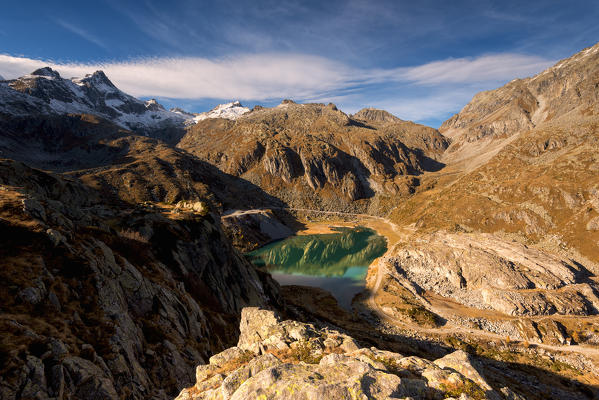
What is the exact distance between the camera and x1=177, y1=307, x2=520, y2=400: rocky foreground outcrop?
27.0 feet

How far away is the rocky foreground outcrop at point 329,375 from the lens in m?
8.23

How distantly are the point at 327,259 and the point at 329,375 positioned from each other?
12114 cm

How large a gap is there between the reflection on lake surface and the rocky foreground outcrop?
69.8 metres

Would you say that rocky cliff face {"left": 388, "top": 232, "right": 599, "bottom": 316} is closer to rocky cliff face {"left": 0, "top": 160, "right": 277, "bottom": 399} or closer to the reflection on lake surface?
the reflection on lake surface

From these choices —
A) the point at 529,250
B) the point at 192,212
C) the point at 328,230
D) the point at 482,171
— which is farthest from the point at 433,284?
the point at 482,171

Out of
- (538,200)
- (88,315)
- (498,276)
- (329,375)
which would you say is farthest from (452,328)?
(538,200)

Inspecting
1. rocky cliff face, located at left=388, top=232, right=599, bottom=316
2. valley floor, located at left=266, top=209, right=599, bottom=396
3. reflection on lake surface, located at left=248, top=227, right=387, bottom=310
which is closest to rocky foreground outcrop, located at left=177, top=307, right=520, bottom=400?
valley floor, located at left=266, top=209, right=599, bottom=396

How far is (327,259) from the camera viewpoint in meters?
127

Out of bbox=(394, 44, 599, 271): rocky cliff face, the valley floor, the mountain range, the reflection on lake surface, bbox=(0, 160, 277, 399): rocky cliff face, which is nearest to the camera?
bbox=(0, 160, 277, 399): rocky cliff face

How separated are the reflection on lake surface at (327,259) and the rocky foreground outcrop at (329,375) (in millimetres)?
69763

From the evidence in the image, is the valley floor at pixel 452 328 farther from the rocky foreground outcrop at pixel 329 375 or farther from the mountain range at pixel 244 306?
the rocky foreground outcrop at pixel 329 375

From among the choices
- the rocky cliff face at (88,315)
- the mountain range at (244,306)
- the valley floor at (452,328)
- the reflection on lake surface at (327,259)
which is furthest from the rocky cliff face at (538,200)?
the rocky cliff face at (88,315)

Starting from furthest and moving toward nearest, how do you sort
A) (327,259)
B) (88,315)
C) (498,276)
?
(327,259) → (498,276) → (88,315)

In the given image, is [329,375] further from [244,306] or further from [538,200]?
[538,200]
